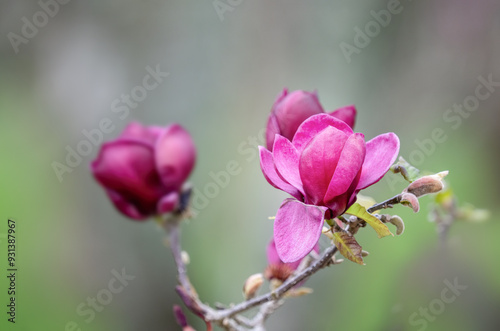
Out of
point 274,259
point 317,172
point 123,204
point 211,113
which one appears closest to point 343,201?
point 317,172

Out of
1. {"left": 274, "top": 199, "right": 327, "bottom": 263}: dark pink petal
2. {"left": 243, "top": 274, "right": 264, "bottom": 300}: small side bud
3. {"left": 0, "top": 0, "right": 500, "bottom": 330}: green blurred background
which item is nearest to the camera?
{"left": 274, "top": 199, "right": 327, "bottom": 263}: dark pink petal

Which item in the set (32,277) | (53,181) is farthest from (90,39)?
(32,277)

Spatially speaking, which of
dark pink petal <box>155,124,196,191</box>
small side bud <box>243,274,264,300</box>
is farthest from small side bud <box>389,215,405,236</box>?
dark pink petal <box>155,124,196,191</box>

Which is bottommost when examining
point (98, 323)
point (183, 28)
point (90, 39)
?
point (98, 323)

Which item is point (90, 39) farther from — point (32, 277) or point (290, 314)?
point (290, 314)

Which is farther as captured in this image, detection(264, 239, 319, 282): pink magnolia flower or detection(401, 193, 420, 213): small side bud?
detection(264, 239, 319, 282): pink magnolia flower

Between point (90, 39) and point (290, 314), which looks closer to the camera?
point (290, 314)

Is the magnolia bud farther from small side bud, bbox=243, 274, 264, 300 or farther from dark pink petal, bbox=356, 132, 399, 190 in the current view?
small side bud, bbox=243, 274, 264, 300
